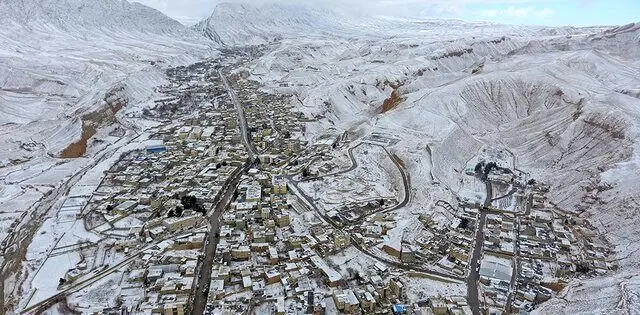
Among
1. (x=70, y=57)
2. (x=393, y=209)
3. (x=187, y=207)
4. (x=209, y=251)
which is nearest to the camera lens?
(x=209, y=251)

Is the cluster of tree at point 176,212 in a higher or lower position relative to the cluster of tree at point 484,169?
lower

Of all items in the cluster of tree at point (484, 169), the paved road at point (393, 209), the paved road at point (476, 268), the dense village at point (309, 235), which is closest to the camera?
the paved road at point (476, 268)

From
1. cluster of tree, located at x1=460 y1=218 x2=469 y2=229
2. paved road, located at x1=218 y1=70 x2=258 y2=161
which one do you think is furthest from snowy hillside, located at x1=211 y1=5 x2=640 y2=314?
paved road, located at x1=218 y1=70 x2=258 y2=161

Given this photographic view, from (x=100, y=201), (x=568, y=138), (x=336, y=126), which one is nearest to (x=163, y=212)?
(x=100, y=201)

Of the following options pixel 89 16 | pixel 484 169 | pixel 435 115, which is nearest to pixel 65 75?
pixel 435 115

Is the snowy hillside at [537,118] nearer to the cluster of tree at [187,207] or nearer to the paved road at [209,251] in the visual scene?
the paved road at [209,251]

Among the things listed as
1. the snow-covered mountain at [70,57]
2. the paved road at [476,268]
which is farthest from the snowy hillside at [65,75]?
the paved road at [476,268]

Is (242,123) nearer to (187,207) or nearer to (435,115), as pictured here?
(435,115)
